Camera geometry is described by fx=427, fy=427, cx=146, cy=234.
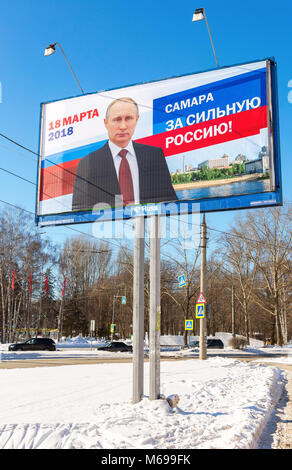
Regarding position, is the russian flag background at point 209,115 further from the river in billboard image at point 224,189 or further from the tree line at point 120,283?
the tree line at point 120,283

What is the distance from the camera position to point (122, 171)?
32.5 feet

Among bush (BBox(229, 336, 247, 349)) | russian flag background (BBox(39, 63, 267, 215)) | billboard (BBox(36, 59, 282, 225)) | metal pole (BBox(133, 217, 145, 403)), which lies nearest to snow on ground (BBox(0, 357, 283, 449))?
metal pole (BBox(133, 217, 145, 403))

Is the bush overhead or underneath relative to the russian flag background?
underneath

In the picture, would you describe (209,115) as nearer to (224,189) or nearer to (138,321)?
(224,189)

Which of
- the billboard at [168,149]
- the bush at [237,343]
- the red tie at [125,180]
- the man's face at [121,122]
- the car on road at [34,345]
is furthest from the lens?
the bush at [237,343]

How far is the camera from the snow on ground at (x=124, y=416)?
536cm

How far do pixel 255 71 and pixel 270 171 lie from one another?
2225 mm

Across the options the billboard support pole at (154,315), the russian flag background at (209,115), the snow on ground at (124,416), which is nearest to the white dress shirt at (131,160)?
the russian flag background at (209,115)

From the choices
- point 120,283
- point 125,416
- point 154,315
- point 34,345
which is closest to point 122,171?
point 154,315

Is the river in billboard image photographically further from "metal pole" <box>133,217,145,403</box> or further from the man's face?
the man's face

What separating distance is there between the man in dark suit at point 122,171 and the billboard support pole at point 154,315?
765 mm

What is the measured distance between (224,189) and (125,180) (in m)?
2.27

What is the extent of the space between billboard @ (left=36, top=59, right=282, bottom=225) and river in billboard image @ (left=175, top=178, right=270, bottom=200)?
0.07ft

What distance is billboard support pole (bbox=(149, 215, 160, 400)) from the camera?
8.26 m
